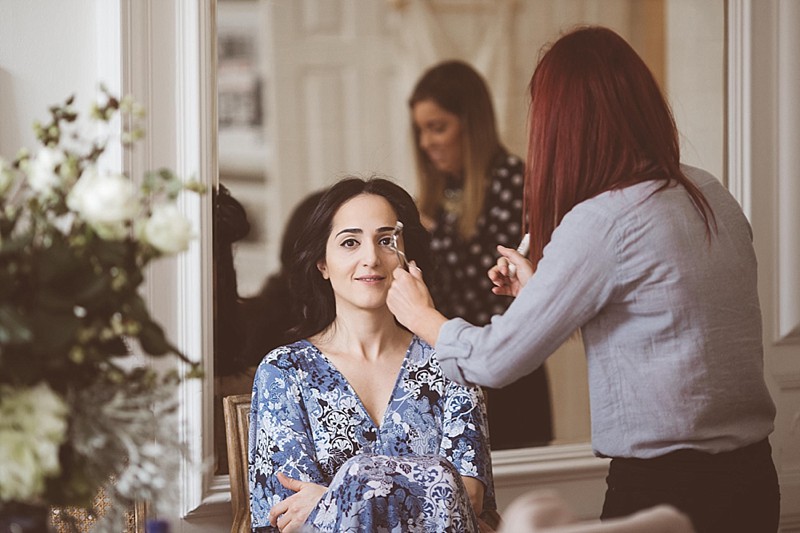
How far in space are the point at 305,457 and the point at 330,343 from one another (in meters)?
0.32

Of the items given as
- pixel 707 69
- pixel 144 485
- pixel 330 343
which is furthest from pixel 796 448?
pixel 144 485

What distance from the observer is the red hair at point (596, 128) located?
1.81 meters

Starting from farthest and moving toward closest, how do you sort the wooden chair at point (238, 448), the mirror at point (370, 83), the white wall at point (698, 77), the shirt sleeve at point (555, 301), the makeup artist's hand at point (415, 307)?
the white wall at point (698, 77) → the mirror at point (370, 83) → the wooden chair at point (238, 448) → the makeup artist's hand at point (415, 307) → the shirt sleeve at point (555, 301)

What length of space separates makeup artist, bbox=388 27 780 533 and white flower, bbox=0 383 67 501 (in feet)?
2.78

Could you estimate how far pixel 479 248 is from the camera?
3.06 m

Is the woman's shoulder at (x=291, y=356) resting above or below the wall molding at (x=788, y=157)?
below

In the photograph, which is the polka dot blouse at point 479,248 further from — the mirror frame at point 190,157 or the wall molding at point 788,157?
the wall molding at point 788,157

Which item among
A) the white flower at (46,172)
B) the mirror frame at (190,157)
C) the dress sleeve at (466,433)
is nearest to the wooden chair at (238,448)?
the mirror frame at (190,157)

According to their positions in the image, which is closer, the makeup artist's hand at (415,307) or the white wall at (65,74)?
the makeup artist's hand at (415,307)

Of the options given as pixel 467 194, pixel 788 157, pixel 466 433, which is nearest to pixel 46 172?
pixel 466 433

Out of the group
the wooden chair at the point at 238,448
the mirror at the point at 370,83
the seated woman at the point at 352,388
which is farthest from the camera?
the mirror at the point at 370,83

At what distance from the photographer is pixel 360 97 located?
294 centimetres

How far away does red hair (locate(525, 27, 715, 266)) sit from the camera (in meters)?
1.81

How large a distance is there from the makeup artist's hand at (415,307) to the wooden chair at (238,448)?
748 mm
